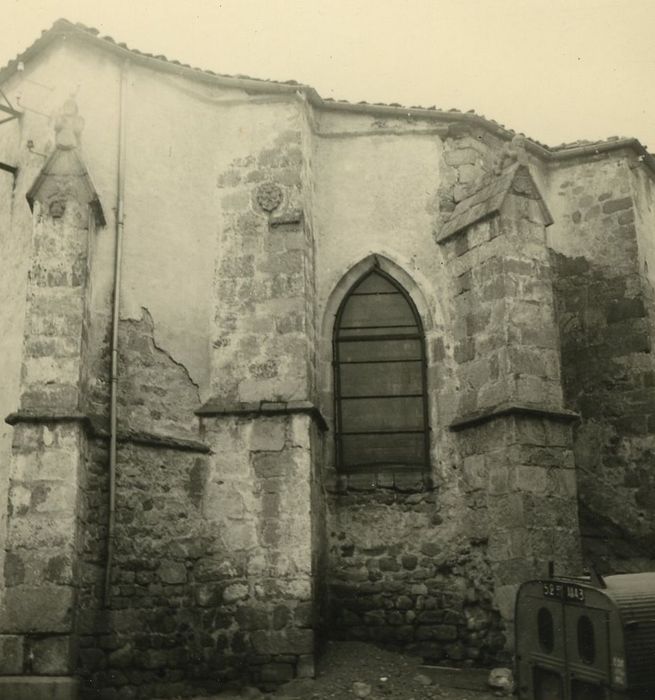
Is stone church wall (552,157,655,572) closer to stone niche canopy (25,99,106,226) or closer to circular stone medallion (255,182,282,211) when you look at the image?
circular stone medallion (255,182,282,211)

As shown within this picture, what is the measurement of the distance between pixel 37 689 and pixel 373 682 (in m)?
3.29

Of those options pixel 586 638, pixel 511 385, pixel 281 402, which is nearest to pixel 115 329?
pixel 281 402

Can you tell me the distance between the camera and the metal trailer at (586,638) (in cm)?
646

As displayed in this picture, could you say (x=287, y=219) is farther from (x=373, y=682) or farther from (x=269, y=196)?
(x=373, y=682)

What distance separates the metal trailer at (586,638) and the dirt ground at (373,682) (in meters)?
2.22

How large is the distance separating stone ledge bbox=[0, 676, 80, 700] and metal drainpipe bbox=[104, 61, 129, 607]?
1.12 meters

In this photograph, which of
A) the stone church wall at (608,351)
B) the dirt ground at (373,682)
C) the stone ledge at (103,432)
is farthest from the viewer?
the stone church wall at (608,351)

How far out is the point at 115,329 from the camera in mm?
10164

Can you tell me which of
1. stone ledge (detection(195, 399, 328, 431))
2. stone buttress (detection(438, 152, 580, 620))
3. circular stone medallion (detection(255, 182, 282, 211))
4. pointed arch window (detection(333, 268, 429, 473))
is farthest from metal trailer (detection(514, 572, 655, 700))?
circular stone medallion (detection(255, 182, 282, 211))

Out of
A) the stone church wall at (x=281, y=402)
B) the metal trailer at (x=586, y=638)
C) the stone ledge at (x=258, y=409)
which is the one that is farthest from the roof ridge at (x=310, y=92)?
the metal trailer at (x=586, y=638)

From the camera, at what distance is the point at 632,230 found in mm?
13070

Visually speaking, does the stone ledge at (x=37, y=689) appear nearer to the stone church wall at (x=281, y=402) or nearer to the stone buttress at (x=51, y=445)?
the stone buttress at (x=51, y=445)

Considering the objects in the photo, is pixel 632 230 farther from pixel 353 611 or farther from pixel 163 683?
pixel 163 683

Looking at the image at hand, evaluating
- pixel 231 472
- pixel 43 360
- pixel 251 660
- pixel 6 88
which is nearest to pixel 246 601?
pixel 251 660
